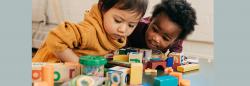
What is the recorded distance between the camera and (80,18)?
0.84m

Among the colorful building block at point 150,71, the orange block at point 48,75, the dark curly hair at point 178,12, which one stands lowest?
the colorful building block at point 150,71

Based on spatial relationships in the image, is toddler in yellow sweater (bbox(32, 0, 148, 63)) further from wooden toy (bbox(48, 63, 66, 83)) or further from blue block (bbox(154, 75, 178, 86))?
blue block (bbox(154, 75, 178, 86))

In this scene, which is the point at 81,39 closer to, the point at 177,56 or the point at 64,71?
the point at 64,71

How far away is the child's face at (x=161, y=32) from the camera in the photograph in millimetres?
972

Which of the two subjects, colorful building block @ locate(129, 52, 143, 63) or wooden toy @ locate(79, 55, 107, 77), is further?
colorful building block @ locate(129, 52, 143, 63)

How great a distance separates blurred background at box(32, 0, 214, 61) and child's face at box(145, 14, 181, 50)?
0.17ft

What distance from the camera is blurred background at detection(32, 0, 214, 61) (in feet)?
2.50

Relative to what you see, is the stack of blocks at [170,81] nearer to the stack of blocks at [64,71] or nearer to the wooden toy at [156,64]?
the wooden toy at [156,64]

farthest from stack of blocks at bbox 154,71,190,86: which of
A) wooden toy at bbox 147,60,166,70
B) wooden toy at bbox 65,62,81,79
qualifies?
wooden toy at bbox 65,62,81,79

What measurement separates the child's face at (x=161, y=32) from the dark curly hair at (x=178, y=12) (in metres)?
0.01

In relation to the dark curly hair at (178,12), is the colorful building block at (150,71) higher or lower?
lower

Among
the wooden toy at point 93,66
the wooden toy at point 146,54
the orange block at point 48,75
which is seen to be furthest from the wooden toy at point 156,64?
the orange block at point 48,75

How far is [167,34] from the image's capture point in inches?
38.7

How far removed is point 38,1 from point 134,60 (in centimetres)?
34
